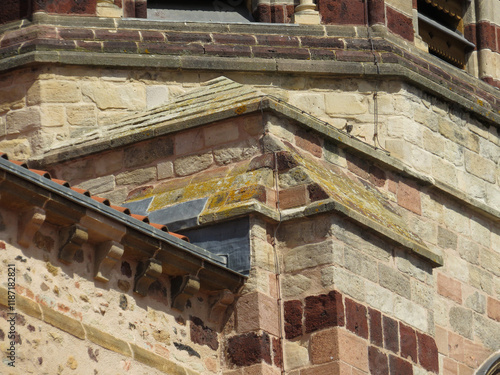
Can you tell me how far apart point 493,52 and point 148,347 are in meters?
6.50

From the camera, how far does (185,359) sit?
996 centimetres

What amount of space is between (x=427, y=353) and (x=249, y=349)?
1.39 meters

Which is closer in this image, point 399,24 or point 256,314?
point 256,314

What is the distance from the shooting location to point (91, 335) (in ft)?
30.2

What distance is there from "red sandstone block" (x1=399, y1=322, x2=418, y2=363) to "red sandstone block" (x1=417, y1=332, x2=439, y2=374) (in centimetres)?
6

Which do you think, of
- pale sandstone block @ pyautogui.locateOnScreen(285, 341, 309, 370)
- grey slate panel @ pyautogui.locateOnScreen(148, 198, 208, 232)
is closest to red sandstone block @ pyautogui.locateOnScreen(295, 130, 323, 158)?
grey slate panel @ pyautogui.locateOnScreen(148, 198, 208, 232)

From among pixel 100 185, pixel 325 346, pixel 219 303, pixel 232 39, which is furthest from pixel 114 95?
pixel 325 346

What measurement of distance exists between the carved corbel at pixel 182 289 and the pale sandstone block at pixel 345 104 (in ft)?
11.0

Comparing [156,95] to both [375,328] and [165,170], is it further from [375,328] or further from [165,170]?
[375,328]

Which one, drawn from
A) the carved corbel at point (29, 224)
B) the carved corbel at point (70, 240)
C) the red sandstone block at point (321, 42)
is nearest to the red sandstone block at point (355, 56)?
the red sandstone block at point (321, 42)

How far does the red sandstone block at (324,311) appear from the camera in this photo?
10.1 metres

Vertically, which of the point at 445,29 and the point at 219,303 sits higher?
the point at 445,29

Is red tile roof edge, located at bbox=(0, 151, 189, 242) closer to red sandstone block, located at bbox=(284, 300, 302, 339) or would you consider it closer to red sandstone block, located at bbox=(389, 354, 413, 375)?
red sandstone block, located at bbox=(284, 300, 302, 339)

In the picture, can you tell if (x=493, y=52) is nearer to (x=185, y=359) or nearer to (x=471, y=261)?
(x=471, y=261)
